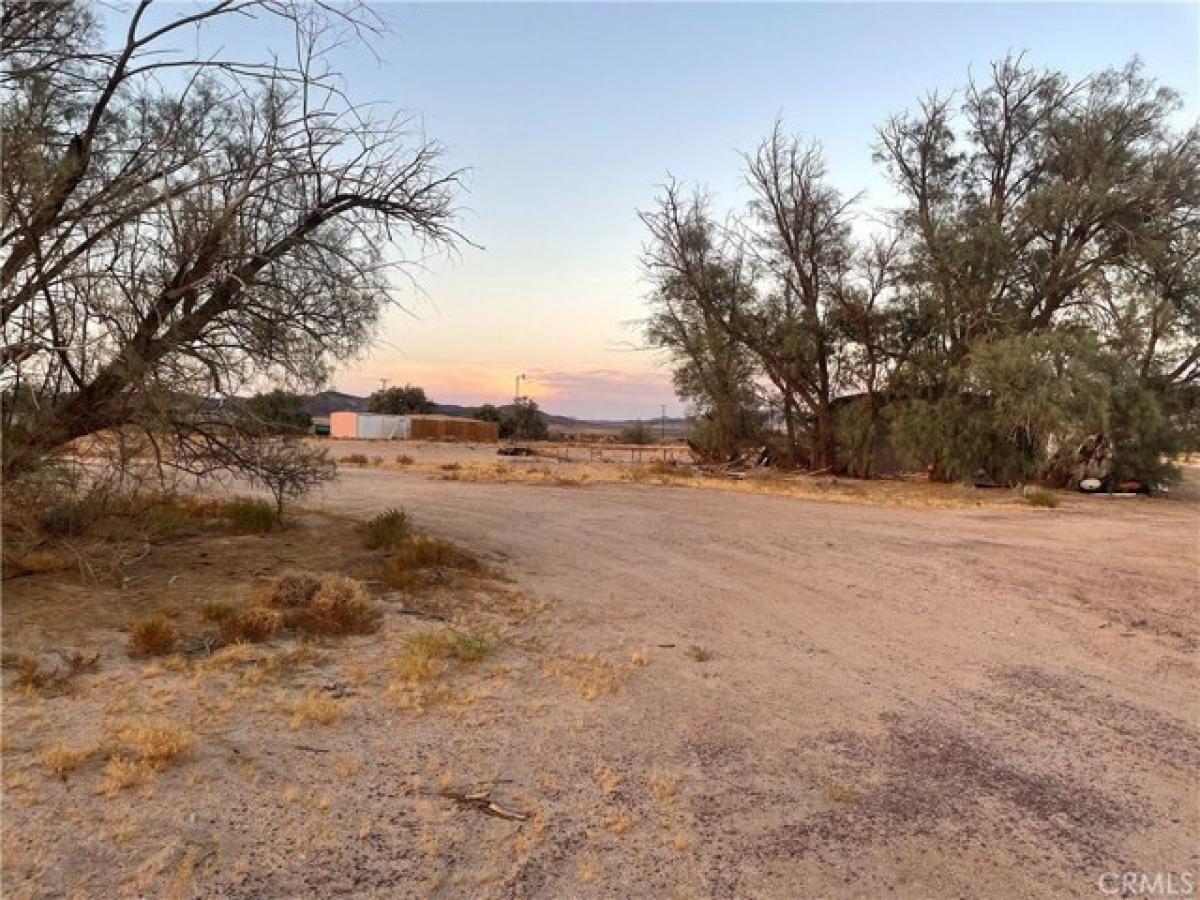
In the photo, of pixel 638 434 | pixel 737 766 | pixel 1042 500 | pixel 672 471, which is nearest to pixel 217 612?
pixel 737 766

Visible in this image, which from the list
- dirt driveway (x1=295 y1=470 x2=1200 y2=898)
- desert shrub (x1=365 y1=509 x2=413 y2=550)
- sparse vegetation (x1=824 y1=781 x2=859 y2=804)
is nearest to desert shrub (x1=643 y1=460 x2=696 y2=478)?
dirt driveway (x1=295 y1=470 x2=1200 y2=898)

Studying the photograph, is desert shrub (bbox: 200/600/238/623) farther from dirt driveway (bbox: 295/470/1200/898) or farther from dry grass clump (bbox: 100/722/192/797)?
dirt driveway (bbox: 295/470/1200/898)

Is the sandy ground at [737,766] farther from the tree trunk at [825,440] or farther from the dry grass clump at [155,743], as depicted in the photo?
the tree trunk at [825,440]

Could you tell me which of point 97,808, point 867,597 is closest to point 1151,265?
point 867,597

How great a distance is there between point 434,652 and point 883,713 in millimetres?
3140

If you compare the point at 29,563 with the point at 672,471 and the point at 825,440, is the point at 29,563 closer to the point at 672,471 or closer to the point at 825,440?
the point at 672,471

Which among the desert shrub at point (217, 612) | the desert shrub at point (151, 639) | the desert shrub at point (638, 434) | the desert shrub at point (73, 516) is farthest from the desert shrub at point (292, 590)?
the desert shrub at point (638, 434)

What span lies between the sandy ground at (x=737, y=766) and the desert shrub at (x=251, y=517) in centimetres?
403

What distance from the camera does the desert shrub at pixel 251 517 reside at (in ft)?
32.5

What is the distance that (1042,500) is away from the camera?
1844 cm

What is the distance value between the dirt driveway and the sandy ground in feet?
0.07

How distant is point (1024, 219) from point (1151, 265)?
3.80 meters

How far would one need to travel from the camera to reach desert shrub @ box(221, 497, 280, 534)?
9914 millimetres

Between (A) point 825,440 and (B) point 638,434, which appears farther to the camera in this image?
(B) point 638,434
